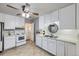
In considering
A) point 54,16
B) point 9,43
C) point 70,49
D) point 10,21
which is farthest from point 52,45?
point 10,21

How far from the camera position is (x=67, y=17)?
331 cm

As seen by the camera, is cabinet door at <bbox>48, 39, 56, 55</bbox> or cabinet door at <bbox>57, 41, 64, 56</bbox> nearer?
cabinet door at <bbox>57, 41, 64, 56</bbox>

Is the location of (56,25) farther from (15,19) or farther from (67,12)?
(15,19)

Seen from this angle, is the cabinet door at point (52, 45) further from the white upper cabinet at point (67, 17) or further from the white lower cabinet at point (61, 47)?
the white upper cabinet at point (67, 17)

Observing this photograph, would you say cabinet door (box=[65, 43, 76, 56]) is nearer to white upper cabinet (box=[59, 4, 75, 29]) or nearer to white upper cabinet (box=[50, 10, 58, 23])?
white upper cabinet (box=[59, 4, 75, 29])

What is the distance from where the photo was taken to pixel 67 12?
3309 millimetres

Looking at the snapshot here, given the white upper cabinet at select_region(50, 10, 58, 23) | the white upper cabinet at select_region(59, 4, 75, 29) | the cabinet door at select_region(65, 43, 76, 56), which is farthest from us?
the white upper cabinet at select_region(50, 10, 58, 23)

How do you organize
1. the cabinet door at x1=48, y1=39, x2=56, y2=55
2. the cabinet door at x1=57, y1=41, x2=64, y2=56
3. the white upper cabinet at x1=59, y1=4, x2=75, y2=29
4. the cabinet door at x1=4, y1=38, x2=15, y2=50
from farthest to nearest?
the cabinet door at x1=4, y1=38, x2=15, y2=50 < the cabinet door at x1=48, y1=39, x2=56, y2=55 < the cabinet door at x1=57, y1=41, x2=64, y2=56 < the white upper cabinet at x1=59, y1=4, x2=75, y2=29

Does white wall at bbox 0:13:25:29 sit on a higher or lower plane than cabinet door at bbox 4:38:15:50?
higher

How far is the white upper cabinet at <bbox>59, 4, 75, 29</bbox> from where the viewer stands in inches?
120

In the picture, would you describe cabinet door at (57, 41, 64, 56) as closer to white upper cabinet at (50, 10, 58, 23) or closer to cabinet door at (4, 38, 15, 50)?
white upper cabinet at (50, 10, 58, 23)

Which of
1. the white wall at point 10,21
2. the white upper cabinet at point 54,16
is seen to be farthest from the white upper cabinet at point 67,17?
the white wall at point 10,21

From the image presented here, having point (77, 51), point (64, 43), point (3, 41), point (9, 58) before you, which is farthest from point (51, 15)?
point (9, 58)

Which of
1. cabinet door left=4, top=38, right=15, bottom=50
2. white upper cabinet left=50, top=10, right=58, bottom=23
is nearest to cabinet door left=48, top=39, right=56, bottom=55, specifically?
white upper cabinet left=50, top=10, right=58, bottom=23
